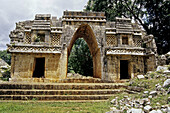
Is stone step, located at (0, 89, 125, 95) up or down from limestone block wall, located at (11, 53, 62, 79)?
down

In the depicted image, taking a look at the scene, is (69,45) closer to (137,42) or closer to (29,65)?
(29,65)

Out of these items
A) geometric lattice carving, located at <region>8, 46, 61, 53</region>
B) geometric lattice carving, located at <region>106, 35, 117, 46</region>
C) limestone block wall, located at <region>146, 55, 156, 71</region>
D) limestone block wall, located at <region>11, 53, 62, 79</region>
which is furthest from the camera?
geometric lattice carving, located at <region>106, 35, 117, 46</region>

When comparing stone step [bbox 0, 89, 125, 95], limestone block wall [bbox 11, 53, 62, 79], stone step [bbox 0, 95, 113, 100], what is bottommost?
stone step [bbox 0, 95, 113, 100]

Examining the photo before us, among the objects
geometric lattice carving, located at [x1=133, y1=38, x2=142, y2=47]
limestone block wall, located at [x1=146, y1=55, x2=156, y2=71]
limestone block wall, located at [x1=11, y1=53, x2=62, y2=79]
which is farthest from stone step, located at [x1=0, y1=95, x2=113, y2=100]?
geometric lattice carving, located at [x1=133, y1=38, x2=142, y2=47]

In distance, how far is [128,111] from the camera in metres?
4.42

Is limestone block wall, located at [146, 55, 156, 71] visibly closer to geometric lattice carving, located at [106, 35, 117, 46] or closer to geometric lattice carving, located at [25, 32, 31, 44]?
geometric lattice carving, located at [106, 35, 117, 46]

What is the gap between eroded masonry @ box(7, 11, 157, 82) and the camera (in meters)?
11.6

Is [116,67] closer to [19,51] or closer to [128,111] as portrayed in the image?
[128,111]

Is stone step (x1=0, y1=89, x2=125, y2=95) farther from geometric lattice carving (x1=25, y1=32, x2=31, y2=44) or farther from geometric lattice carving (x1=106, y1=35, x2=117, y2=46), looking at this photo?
geometric lattice carving (x1=106, y1=35, x2=117, y2=46)

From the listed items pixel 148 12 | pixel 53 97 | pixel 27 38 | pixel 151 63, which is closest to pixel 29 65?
pixel 27 38

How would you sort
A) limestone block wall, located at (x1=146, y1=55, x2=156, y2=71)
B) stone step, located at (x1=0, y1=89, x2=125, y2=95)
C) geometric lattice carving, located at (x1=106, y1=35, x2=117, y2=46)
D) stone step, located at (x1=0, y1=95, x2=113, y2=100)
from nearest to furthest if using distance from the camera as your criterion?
stone step, located at (x1=0, y1=95, x2=113, y2=100)
stone step, located at (x1=0, y1=89, x2=125, y2=95)
limestone block wall, located at (x1=146, y1=55, x2=156, y2=71)
geometric lattice carving, located at (x1=106, y1=35, x2=117, y2=46)

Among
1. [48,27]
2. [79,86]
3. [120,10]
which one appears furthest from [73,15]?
[120,10]

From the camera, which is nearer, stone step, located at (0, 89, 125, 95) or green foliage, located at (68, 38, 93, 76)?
stone step, located at (0, 89, 125, 95)

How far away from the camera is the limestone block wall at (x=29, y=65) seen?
1139cm
